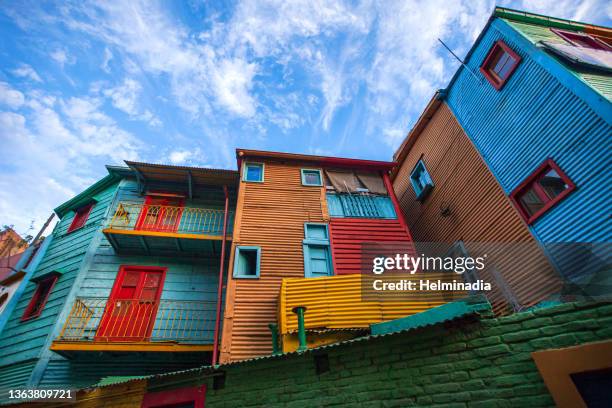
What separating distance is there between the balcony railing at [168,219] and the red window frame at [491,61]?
1045cm

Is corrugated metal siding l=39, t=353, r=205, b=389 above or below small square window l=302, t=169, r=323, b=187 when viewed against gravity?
below

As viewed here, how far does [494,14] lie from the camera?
10.1 meters

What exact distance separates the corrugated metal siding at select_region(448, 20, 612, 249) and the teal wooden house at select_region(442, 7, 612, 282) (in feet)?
0.08

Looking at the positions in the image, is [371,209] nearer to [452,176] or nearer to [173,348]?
[452,176]

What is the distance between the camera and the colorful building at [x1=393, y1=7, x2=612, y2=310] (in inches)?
275

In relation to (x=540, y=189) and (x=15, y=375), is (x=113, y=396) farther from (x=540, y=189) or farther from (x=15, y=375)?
(x=540, y=189)

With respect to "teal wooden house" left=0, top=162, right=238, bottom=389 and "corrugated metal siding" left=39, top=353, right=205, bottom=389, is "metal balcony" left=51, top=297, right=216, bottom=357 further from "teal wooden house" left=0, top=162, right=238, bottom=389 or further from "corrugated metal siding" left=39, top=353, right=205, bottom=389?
"corrugated metal siding" left=39, top=353, right=205, bottom=389

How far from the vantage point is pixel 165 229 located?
35.6 feet

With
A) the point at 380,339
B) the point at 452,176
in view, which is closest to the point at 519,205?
the point at 452,176

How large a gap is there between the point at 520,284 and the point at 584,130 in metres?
4.21

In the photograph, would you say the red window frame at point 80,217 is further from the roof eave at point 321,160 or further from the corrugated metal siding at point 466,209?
the corrugated metal siding at point 466,209

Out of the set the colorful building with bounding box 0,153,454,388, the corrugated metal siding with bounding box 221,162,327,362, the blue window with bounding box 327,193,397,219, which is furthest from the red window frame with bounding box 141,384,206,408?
the blue window with bounding box 327,193,397,219

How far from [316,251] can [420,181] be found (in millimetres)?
7026

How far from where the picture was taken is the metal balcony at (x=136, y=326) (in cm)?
757
